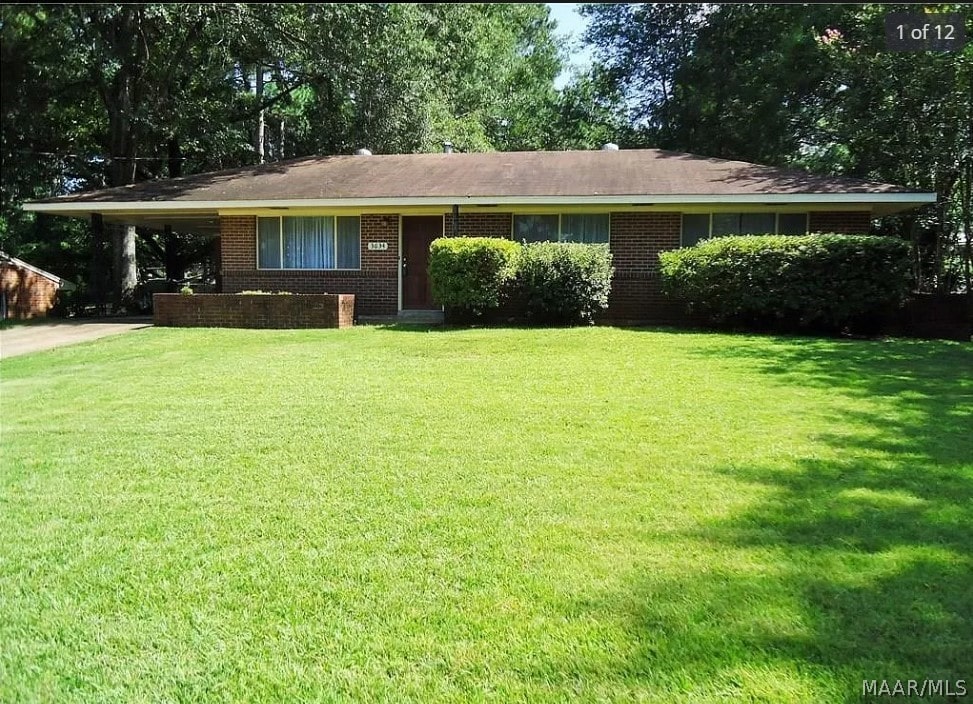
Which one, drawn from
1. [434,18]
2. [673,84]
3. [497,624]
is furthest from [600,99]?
[497,624]

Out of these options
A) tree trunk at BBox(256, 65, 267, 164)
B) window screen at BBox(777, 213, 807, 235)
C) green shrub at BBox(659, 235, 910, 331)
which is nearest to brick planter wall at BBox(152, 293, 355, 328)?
green shrub at BBox(659, 235, 910, 331)

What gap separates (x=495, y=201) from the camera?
1433 cm

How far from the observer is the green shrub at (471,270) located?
1270 centimetres

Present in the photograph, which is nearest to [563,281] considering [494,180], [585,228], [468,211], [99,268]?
[585,228]

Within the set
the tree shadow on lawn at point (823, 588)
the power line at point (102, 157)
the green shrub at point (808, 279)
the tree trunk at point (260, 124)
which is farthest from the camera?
the tree trunk at point (260, 124)

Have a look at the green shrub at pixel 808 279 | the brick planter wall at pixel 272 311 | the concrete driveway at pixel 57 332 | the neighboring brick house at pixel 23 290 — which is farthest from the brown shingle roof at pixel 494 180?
the neighboring brick house at pixel 23 290

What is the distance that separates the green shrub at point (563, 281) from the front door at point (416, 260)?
3.24 meters

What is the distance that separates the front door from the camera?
1580cm

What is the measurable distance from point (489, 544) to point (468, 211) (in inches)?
498

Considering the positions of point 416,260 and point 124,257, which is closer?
point 416,260

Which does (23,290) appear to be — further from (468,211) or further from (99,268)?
(468,211)

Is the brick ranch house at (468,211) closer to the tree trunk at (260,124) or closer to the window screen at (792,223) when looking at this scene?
the window screen at (792,223)

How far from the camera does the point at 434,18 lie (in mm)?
23594

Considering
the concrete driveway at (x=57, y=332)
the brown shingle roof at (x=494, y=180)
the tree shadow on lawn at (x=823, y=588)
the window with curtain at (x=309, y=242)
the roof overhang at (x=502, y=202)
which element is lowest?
the tree shadow on lawn at (x=823, y=588)
